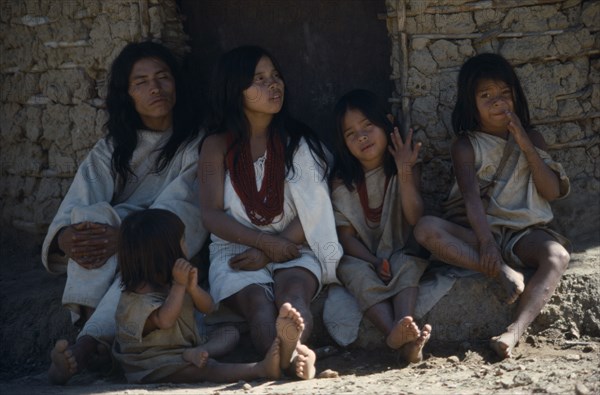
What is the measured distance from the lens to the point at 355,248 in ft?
15.2

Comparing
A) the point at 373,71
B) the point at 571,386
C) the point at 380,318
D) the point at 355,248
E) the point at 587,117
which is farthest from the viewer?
the point at 373,71

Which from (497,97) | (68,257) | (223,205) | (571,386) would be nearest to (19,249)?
(68,257)

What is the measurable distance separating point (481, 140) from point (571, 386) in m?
1.41

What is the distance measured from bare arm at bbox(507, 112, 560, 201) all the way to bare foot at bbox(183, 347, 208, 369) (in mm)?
1647

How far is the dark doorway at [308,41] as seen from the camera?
5.38m

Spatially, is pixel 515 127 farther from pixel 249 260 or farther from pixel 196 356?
pixel 196 356

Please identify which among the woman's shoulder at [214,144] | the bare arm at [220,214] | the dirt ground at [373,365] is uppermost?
the woman's shoulder at [214,144]

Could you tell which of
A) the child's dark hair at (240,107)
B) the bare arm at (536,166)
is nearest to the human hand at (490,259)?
the bare arm at (536,166)

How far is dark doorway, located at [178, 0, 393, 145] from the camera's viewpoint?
212 inches

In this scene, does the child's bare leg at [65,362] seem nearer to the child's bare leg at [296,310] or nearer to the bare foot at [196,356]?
the bare foot at [196,356]

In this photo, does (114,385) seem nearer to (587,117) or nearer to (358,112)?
(358,112)

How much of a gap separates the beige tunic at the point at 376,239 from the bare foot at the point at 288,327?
2.01 ft

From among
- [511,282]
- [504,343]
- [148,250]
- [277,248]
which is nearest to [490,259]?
[511,282]

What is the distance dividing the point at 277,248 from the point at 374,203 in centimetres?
52
